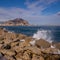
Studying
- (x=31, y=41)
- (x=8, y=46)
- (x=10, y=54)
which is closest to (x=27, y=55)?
(x=10, y=54)

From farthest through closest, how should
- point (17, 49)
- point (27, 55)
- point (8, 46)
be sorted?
→ point (8, 46)
point (17, 49)
point (27, 55)

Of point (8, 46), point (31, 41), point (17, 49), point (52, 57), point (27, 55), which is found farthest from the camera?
point (31, 41)

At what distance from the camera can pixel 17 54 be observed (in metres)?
14.0

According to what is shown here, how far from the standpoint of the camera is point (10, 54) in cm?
1388

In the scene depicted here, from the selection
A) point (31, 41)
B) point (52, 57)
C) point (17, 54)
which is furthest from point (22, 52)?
point (31, 41)

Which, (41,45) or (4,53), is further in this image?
(41,45)

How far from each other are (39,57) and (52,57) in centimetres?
99

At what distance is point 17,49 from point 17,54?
102 centimetres

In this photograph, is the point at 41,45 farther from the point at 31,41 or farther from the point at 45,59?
the point at 45,59

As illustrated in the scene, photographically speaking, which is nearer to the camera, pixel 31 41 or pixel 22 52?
pixel 22 52

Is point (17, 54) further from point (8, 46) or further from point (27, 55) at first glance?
point (8, 46)

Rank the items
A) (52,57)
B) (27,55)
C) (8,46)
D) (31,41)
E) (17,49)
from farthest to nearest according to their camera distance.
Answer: (31,41) < (8,46) < (17,49) < (27,55) < (52,57)

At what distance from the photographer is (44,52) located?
14016 millimetres

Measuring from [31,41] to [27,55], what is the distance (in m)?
4.99
